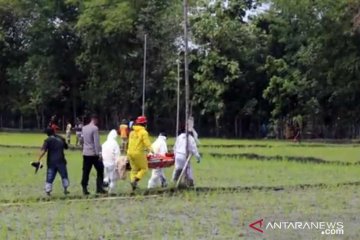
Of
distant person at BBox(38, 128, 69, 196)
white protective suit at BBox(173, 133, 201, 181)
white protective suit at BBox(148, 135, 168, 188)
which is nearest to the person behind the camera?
distant person at BBox(38, 128, 69, 196)

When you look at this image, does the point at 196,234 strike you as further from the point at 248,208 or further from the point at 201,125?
the point at 201,125

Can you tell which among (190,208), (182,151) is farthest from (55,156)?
(190,208)

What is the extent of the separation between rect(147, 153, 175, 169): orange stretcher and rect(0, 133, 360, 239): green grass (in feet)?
2.96

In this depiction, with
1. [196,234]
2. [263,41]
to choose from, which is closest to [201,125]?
[263,41]

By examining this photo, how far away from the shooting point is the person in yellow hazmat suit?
17.2 meters

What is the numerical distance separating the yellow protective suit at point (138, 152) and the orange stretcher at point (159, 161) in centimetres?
44

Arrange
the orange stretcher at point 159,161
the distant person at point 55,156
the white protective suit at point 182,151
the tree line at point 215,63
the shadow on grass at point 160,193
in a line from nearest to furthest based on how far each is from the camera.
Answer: the shadow on grass at point 160,193 < the distant person at point 55,156 < the orange stretcher at point 159,161 < the white protective suit at point 182,151 < the tree line at point 215,63

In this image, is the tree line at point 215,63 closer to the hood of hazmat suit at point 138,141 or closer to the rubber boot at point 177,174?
the rubber boot at point 177,174

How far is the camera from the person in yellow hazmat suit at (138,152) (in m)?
17.2

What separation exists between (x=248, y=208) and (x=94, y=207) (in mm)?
3077

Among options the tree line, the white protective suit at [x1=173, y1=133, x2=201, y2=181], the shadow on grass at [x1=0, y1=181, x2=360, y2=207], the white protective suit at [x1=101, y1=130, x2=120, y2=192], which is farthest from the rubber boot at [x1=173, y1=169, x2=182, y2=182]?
the tree line

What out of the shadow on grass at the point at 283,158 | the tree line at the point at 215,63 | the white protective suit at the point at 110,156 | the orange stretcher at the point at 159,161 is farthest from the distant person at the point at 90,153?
the tree line at the point at 215,63

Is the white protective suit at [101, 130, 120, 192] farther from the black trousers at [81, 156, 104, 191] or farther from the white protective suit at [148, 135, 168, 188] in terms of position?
the white protective suit at [148, 135, 168, 188]

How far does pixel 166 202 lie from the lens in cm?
1559
